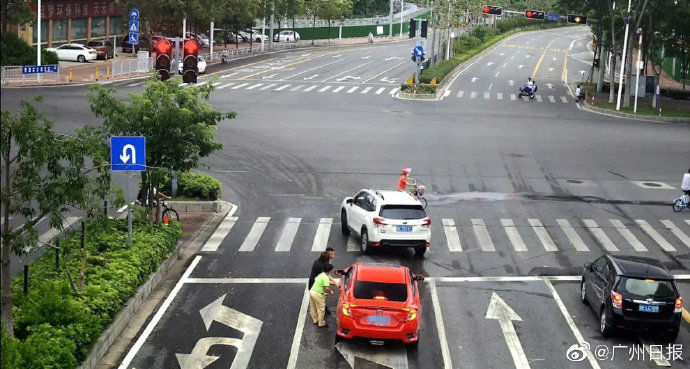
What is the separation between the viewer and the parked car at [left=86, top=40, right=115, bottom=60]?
260ft

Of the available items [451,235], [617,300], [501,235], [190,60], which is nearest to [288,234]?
[451,235]

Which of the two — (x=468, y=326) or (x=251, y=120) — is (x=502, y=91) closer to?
(x=251, y=120)

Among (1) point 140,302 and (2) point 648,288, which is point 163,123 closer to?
(1) point 140,302

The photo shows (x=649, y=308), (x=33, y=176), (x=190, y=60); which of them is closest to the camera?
(x=33, y=176)

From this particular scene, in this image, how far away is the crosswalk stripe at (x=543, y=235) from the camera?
26.1 meters

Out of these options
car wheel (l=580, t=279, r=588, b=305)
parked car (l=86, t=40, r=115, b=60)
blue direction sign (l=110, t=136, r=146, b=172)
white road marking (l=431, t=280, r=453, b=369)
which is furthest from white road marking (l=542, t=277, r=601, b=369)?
parked car (l=86, t=40, r=115, b=60)

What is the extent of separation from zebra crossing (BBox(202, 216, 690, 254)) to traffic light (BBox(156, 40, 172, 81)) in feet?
21.2

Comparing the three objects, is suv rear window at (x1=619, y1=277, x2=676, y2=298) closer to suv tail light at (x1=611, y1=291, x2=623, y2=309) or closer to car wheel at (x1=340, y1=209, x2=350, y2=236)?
suv tail light at (x1=611, y1=291, x2=623, y2=309)

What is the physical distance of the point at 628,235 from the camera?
2802cm

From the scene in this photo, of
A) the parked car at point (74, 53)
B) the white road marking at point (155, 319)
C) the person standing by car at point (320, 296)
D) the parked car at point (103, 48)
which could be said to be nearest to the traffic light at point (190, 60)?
the white road marking at point (155, 319)

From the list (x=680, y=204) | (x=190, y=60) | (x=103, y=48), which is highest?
(x=190, y=60)

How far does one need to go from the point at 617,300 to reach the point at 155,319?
9197mm

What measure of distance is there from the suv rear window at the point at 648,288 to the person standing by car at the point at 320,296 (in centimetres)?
584

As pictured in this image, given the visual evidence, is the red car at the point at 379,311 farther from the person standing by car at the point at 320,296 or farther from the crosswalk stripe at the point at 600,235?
the crosswalk stripe at the point at 600,235
